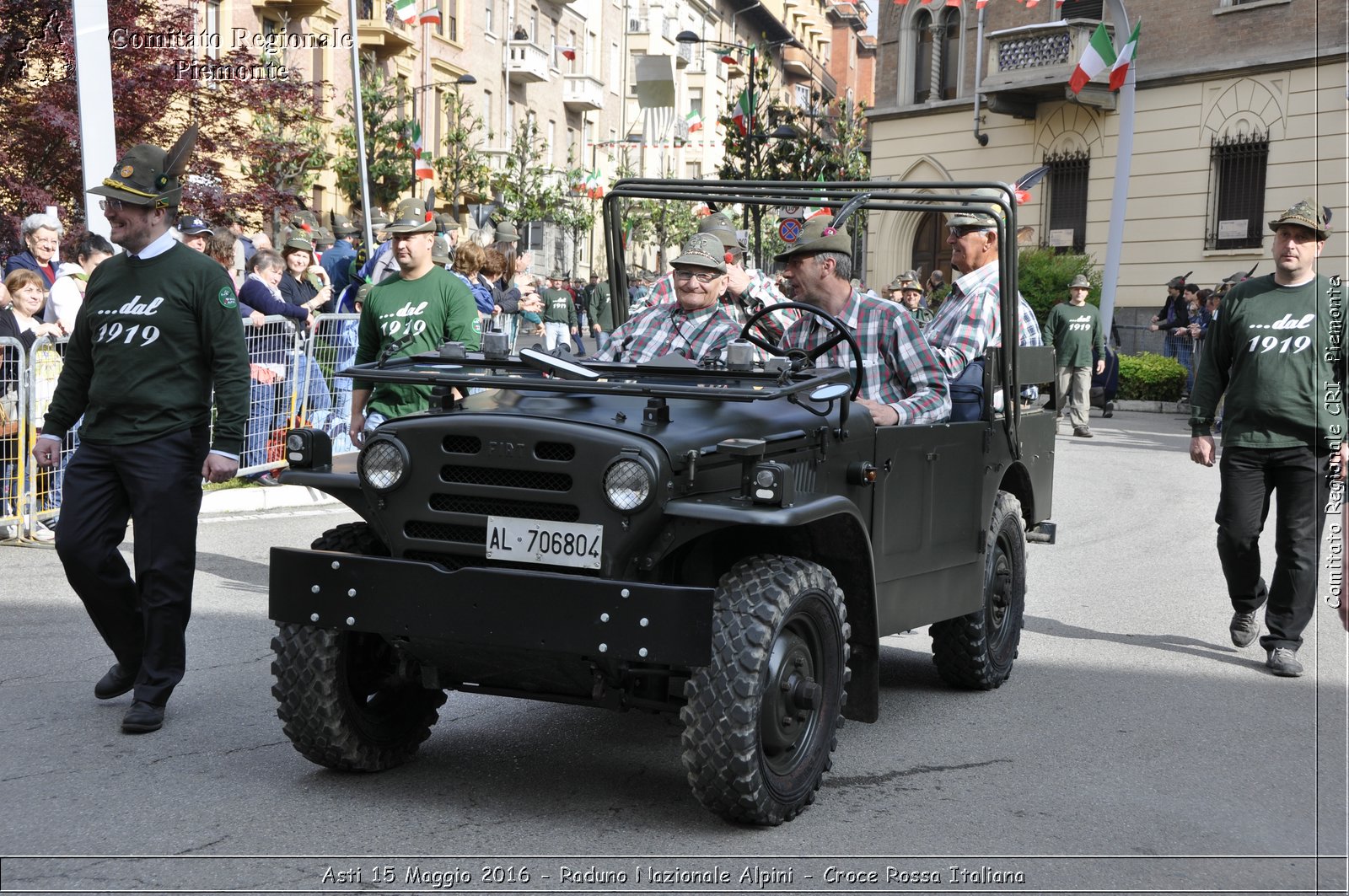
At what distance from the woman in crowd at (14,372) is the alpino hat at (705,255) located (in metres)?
5.06

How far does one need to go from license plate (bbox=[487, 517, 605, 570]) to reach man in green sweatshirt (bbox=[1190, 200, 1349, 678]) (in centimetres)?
418

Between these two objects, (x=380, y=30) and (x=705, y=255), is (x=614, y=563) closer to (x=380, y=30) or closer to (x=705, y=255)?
(x=705, y=255)

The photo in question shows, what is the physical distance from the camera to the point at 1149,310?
108 feet

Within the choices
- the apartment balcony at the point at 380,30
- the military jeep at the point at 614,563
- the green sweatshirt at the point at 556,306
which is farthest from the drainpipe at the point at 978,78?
the military jeep at the point at 614,563

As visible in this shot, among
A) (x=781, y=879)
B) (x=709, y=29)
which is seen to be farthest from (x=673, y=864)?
(x=709, y=29)

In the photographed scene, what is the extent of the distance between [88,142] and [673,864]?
8.96 m

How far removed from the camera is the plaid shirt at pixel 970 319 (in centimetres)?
730

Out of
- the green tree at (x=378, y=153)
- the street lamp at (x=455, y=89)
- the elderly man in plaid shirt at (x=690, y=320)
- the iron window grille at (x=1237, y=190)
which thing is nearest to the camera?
the elderly man in plaid shirt at (x=690, y=320)

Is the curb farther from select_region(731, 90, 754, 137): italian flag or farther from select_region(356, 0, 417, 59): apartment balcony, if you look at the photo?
select_region(356, 0, 417, 59): apartment balcony

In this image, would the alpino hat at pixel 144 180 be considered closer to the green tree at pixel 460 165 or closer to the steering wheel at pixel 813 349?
the steering wheel at pixel 813 349

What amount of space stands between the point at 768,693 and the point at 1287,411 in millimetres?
3919

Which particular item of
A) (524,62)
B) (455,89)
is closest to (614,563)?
(455,89)

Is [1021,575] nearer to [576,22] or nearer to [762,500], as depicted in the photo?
[762,500]

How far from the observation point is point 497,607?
4.48 m
